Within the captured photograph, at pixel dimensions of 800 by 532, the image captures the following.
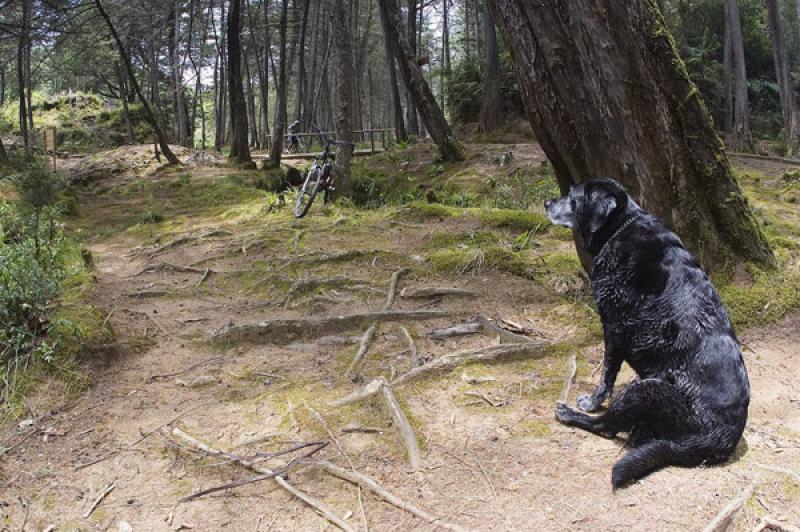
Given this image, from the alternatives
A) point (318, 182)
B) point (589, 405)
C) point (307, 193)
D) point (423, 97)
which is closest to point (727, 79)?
point (423, 97)

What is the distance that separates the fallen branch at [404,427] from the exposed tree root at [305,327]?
60.5 inches

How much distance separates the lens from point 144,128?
1303 inches

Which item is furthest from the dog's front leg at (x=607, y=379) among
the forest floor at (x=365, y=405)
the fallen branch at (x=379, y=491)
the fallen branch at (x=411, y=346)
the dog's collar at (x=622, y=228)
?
the fallen branch at (x=379, y=491)

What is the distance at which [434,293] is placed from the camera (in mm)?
6344

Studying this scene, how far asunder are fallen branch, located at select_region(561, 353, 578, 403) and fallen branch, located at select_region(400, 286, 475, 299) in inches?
67.9

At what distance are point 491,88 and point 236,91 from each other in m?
8.68

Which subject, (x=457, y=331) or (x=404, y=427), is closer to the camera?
(x=404, y=427)

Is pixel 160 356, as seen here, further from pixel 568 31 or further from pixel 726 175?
pixel 726 175

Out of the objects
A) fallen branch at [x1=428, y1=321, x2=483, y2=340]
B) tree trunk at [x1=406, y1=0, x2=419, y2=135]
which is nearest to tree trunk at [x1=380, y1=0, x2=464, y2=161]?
tree trunk at [x1=406, y1=0, x2=419, y2=135]

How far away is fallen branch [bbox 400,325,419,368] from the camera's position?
4802mm

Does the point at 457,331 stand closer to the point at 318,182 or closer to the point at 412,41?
the point at 318,182

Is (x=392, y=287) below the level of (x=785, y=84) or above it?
below

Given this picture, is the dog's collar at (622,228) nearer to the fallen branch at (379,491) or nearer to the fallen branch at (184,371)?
the fallen branch at (379,491)

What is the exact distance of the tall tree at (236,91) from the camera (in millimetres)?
18594
